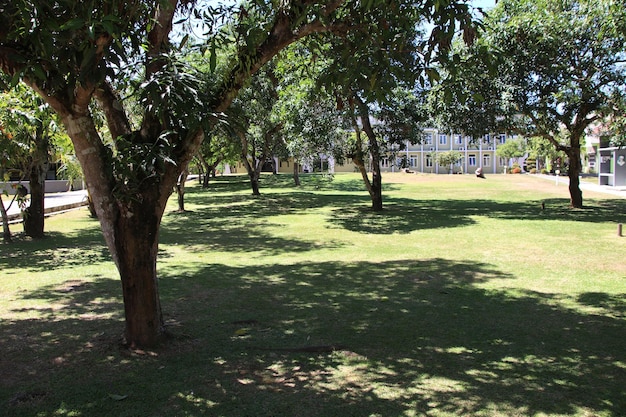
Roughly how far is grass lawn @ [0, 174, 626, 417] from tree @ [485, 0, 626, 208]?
6045 mm

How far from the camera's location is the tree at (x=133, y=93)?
3934 millimetres

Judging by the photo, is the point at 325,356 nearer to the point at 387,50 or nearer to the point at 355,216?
the point at 387,50

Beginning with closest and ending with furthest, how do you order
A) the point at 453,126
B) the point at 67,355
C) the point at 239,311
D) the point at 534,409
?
the point at 534,409, the point at 67,355, the point at 239,311, the point at 453,126

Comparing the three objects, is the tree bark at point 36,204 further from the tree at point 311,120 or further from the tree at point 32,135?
the tree at point 311,120

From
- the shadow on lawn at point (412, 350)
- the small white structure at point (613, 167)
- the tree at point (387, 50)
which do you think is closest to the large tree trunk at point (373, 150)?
the shadow on lawn at point (412, 350)

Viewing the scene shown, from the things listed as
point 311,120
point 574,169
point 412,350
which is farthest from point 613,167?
point 412,350

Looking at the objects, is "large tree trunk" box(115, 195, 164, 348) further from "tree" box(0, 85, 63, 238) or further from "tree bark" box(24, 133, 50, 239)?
"tree bark" box(24, 133, 50, 239)

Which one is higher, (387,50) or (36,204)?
(387,50)

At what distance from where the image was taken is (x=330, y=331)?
5.88 meters

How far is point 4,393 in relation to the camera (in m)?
4.14

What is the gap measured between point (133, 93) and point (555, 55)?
53.1ft

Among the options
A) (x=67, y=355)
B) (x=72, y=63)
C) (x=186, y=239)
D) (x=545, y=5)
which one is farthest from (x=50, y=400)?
(x=545, y=5)

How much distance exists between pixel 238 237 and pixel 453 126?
9537 mm

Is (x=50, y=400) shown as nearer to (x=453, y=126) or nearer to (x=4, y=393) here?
(x=4, y=393)
